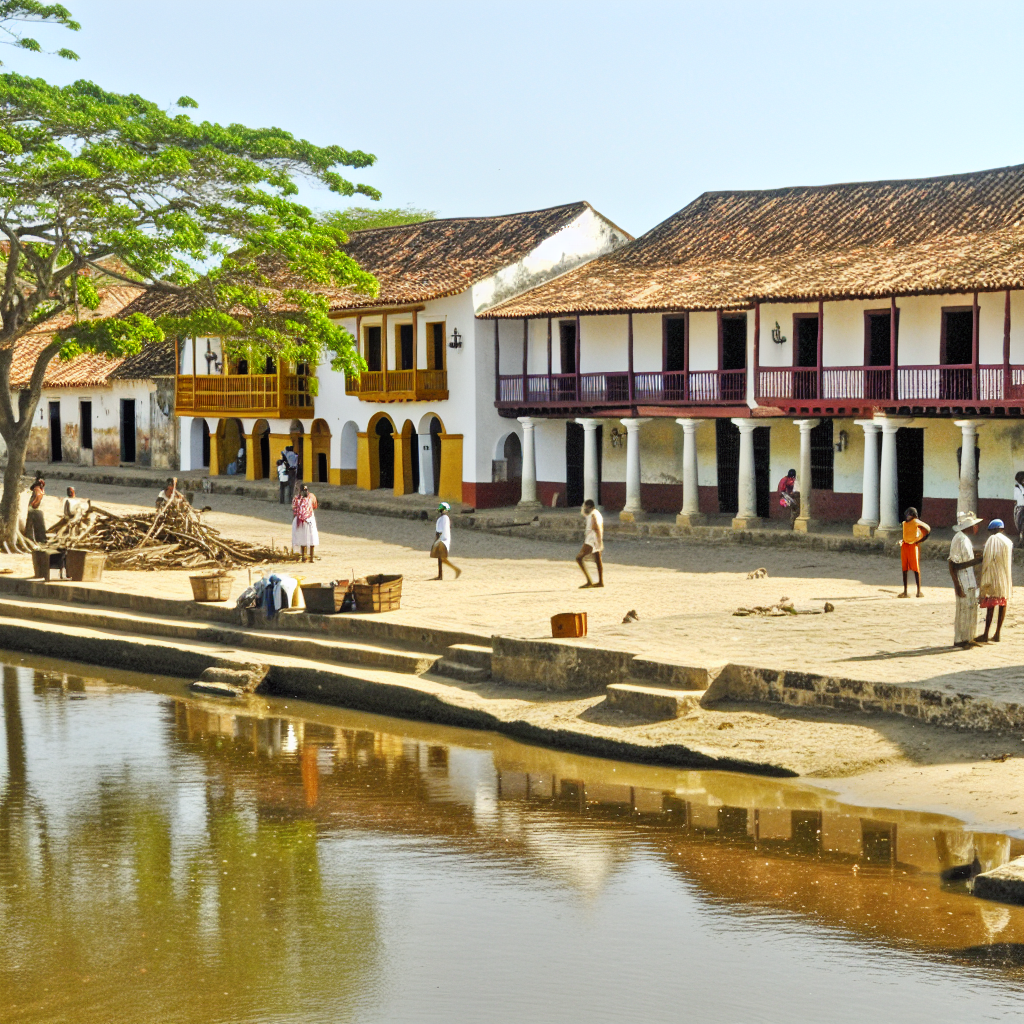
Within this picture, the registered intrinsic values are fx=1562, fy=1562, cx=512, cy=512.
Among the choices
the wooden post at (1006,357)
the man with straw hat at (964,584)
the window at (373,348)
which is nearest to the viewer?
the man with straw hat at (964,584)

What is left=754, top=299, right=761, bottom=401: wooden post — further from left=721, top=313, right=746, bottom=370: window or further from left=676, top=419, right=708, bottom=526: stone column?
left=676, top=419, right=708, bottom=526: stone column

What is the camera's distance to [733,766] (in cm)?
1306

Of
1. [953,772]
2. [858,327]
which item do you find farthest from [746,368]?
[953,772]

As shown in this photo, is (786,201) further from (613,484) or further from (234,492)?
(234,492)

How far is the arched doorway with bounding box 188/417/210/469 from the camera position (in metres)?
41.0

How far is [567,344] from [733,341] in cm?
417

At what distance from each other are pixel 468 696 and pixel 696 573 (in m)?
8.42

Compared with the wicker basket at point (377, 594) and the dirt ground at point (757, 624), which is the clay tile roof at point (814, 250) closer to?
the dirt ground at point (757, 624)

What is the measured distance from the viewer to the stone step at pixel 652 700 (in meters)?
14.1

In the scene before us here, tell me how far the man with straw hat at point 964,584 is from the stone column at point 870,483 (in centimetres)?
1078

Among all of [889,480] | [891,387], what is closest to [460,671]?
[889,480]

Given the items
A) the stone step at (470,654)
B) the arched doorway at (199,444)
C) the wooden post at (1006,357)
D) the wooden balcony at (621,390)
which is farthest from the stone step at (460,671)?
the arched doorway at (199,444)

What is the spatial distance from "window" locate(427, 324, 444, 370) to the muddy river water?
63.7 ft

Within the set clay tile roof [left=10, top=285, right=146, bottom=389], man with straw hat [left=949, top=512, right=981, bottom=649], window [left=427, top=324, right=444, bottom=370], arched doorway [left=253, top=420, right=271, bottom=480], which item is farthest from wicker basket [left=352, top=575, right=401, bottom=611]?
clay tile roof [left=10, top=285, right=146, bottom=389]
